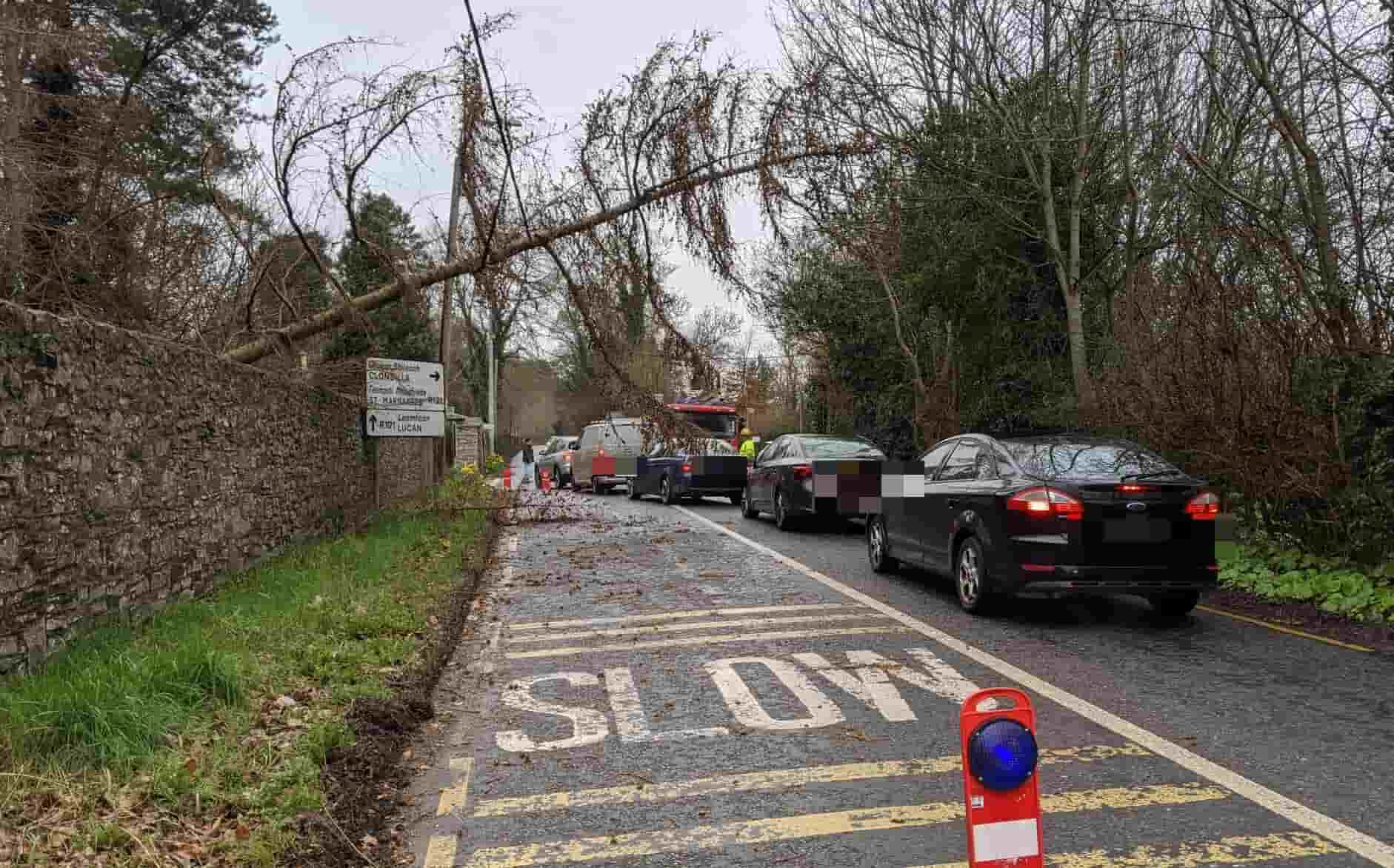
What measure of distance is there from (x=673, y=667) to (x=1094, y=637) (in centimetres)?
323

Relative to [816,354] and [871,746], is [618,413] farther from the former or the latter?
[816,354]

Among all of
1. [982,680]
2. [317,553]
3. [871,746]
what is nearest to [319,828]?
[871,746]

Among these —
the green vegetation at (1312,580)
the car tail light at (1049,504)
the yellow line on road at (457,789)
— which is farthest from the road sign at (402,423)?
the yellow line on road at (457,789)

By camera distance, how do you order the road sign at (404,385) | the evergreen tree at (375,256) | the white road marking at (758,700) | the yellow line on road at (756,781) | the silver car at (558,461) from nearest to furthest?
1. the yellow line on road at (756,781)
2. the white road marking at (758,700)
3. the evergreen tree at (375,256)
4. the road sign at (404,385)
5. the silver car at (558,461)

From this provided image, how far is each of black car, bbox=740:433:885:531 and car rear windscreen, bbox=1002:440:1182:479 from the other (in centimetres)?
694

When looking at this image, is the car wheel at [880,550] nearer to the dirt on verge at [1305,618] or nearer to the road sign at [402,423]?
the dirt on verge at [1305,618]

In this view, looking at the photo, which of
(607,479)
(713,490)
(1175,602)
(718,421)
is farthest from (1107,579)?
(718,421)

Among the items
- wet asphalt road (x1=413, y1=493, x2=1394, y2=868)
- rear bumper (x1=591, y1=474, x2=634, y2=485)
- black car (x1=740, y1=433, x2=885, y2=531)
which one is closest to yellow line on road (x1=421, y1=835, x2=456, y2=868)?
wet asphalt road (x1=413, y1=493, x2=1394, y2=868)

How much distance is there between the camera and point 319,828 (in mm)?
4223

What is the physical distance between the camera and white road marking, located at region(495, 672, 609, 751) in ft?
18.3

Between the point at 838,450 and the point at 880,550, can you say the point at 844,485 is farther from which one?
the point at 880,550

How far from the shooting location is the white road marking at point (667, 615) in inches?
357

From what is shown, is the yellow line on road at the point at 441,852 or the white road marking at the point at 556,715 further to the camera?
the white road marking at the point at 556,715

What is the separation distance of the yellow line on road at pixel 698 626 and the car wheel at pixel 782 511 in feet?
25.1
